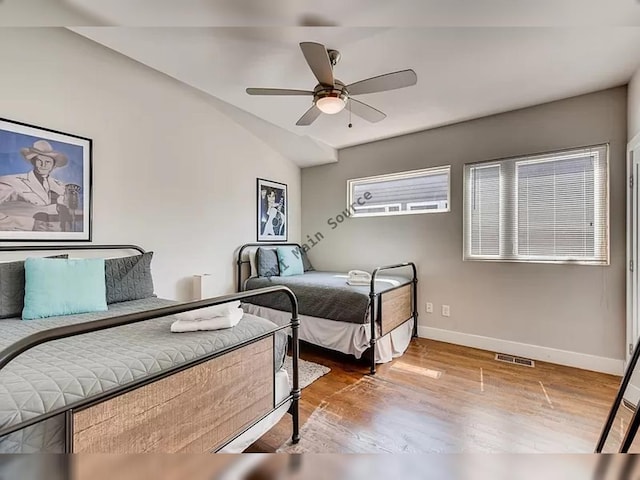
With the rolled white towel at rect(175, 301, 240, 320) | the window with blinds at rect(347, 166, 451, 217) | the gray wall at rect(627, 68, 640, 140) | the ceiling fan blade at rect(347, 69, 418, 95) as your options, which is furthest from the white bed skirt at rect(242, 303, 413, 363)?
the gray wall at rect(627, 68, 640, 140)

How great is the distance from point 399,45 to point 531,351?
116 inches

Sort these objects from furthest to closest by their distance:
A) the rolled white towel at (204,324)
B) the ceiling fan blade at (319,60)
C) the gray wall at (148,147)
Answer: the gray wall at (148,147)
the ceiling fan blade at (319,60)
the rolled white towel at (204,324)

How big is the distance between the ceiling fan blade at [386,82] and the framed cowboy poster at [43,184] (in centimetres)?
217

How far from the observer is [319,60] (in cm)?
183

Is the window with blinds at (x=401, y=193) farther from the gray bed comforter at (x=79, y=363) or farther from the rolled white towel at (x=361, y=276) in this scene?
the gray bed comforter at (x=79, y=363)

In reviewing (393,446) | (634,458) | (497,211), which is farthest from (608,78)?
(634,458)

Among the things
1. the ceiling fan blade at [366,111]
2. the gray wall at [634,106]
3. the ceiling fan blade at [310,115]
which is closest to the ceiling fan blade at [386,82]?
the ceiling fan blade at [366,111]

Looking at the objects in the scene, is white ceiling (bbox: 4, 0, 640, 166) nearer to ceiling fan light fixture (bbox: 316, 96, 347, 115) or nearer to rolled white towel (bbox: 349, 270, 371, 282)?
ceiling fan light fixture (bbox: 316, 96, 347, 115)

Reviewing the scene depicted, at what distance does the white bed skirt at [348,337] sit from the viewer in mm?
2766

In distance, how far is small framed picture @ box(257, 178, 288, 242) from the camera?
4020 mm

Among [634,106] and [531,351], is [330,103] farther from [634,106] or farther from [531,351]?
[531,351]

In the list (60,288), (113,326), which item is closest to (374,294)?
(113,326)

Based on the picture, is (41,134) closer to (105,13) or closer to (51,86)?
(51,86)

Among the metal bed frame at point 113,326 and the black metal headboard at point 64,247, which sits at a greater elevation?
the black metal headboard at point 64,247
